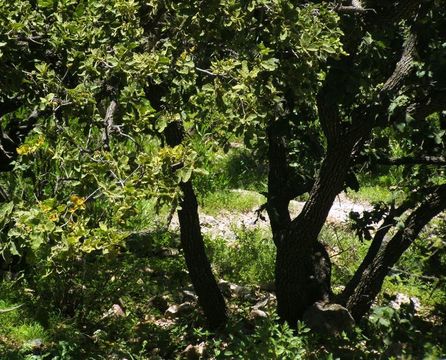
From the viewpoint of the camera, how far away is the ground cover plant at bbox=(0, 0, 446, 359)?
342cm

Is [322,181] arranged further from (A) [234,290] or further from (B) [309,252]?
(A) [234,290]

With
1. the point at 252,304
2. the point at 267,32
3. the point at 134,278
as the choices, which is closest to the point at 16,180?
the point at 134,278

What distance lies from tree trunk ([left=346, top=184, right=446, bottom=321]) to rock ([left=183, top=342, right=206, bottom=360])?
3.75 ft

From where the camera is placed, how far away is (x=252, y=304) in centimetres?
628

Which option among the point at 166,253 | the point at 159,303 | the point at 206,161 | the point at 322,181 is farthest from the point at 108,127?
the point at 166,253

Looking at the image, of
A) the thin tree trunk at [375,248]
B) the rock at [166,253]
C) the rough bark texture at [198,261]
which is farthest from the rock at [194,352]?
the rock at [166,253]

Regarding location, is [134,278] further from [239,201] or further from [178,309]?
[239,201]

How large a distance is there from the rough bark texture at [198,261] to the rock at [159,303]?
0.70 m

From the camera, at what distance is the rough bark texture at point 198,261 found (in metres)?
5.19

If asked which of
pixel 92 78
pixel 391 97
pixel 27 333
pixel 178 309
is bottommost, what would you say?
pixel 27 333

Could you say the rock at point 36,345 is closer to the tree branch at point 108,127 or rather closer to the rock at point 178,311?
the rock at point 178,311

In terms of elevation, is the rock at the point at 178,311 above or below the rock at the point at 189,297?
below

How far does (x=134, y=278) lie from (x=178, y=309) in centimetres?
57

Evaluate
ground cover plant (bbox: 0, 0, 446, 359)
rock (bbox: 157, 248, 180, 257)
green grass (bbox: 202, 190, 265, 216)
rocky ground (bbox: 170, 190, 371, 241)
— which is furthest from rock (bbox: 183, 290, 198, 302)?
green grass (bbox: 202, 190, 265, 216)
